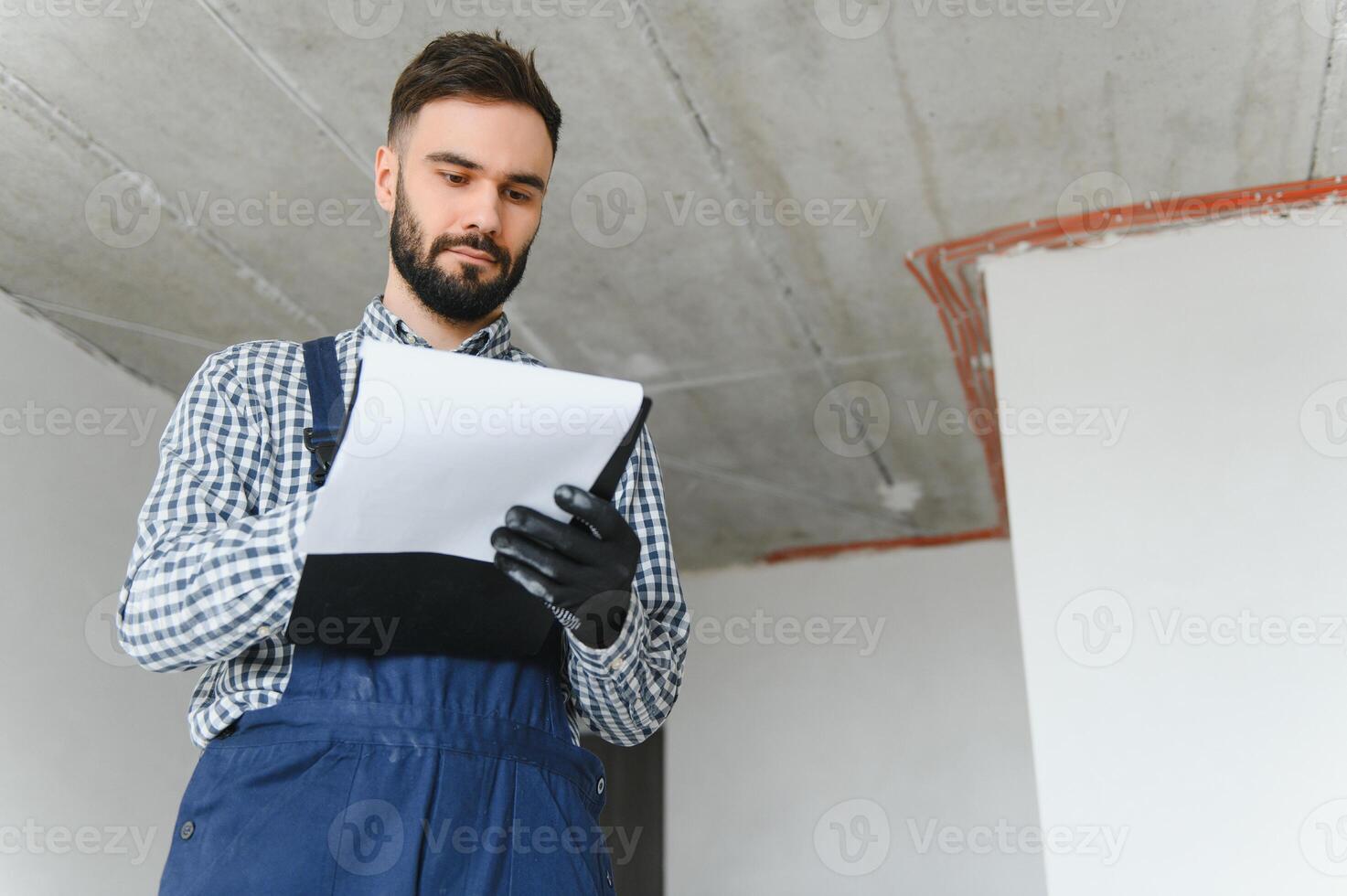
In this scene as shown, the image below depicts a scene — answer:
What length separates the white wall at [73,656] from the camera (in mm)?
3135

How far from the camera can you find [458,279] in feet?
4.27

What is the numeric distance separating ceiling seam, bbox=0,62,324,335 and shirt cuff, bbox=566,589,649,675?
2.22 m

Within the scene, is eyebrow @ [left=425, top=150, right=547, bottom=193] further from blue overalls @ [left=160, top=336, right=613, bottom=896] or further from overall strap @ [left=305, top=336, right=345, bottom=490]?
blue overalls @ [left=160, top=336, right=613, bottom=896]

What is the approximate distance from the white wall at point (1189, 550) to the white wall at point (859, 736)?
2.30 meters

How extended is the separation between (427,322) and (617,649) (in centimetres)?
45

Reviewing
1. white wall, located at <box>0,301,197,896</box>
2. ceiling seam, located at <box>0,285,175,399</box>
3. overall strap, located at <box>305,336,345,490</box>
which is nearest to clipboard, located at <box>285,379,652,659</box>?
overall strap, located at <box>305,336,345,490</box>

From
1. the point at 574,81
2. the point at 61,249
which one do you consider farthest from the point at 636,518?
the point at 61,249

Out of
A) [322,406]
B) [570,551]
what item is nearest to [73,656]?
[322,406]

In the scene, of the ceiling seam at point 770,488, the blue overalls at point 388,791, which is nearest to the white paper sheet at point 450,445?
the blue overalls at point 388,791

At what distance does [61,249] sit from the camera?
317 cm

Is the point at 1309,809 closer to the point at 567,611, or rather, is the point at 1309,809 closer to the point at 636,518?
the point at 636,518

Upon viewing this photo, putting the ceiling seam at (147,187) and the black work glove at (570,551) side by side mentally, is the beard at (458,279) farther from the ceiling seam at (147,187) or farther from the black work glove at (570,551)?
the ceiling seam at (147,187)

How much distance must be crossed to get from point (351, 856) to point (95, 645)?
2.80 meters

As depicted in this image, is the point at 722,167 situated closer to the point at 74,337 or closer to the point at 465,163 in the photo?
the point at 465,163
